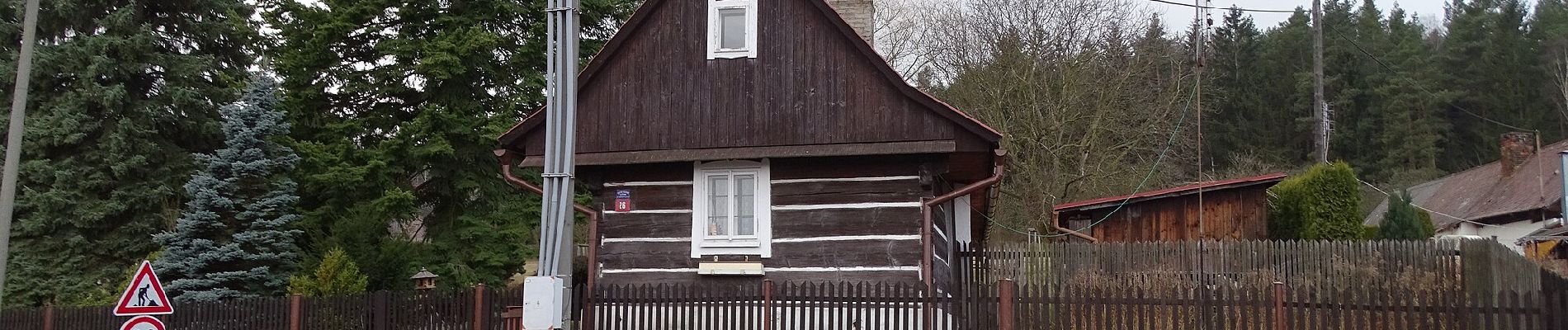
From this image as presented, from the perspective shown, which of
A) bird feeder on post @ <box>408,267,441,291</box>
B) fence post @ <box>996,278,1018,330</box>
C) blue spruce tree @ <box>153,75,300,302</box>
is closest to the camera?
fence post @ <box>996,278,1018,330</box>

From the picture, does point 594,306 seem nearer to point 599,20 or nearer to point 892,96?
point 892,96

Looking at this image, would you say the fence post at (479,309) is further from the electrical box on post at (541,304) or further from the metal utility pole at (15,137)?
the metal utility pole at (15,137)

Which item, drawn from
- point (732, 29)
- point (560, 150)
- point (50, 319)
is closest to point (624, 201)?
point (732, 29)

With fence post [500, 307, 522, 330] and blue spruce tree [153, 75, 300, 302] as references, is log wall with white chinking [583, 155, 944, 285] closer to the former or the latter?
fence post [500, 307, 522, 330]

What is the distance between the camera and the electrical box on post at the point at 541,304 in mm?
9453

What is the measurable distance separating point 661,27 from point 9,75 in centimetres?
1487

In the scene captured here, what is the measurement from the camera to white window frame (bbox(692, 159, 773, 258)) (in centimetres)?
1472

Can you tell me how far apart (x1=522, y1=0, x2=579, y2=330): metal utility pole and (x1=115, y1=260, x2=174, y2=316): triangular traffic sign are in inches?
183

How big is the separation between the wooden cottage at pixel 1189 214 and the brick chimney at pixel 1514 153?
1984 cm

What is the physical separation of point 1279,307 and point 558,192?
6714 mm

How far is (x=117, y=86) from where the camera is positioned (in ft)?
68.5

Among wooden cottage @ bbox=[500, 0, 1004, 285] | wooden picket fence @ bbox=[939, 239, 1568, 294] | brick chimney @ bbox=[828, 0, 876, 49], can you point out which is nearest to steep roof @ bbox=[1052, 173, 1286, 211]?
wooden picket fence @ bbox=[939, 239, 1568, 294]

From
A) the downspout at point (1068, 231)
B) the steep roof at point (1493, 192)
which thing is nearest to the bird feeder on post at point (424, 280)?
the downspout at point (1068, 231)

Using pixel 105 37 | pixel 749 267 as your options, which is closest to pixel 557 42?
pixel 749 267
